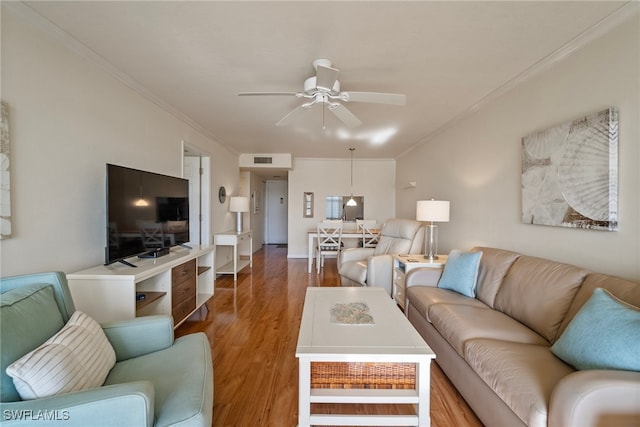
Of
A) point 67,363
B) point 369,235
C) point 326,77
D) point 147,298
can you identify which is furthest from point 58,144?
point 369,235

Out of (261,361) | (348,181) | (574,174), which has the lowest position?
(261,361)

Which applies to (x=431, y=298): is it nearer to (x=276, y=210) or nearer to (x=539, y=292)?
(x=539, y=292)

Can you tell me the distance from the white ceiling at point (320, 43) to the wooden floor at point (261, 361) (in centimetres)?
237

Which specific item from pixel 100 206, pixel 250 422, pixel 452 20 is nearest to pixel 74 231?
pixel 100 206

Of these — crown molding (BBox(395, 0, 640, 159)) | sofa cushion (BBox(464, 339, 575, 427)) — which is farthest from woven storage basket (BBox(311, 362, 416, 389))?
crown molding (BBox(395, 0, 640, 159))

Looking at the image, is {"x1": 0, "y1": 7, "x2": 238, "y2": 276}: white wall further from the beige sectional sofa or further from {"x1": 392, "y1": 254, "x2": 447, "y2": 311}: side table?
{"x1": 392, "y1": 254, "x2": 447, "y2": 311}: side table

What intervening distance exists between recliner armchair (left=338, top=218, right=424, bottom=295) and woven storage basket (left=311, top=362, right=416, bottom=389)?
194 centimetres

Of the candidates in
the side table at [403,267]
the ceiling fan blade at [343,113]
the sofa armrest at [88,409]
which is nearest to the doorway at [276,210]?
the side table at [403,267]

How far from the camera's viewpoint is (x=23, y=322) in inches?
43.1

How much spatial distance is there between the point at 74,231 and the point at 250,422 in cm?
183

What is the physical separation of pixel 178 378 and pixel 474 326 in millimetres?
1716

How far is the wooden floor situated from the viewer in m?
1.63

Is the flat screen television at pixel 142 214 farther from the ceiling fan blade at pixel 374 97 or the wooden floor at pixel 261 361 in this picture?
the ceiling fan blade at pixel 374 97

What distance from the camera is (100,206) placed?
229 cm
